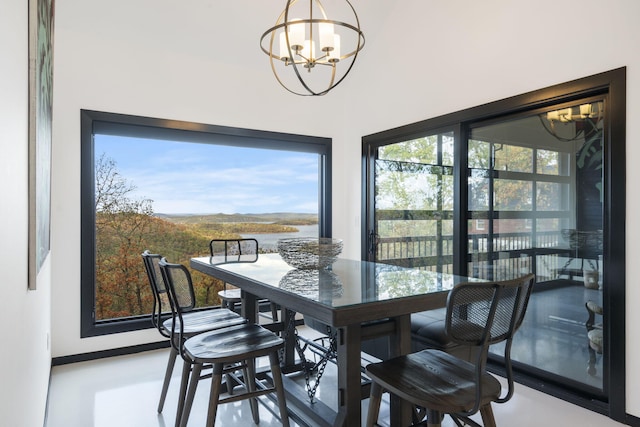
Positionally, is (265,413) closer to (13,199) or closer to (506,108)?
(13,199)

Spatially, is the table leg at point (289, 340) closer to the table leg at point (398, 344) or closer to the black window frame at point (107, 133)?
the table leg at point (398, 344)

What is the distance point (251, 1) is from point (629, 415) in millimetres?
4118

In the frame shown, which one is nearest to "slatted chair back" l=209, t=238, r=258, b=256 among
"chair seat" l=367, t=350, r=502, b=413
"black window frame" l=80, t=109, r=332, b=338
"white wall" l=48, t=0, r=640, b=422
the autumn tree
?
the autumn tree

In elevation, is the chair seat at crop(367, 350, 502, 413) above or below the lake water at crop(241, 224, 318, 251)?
below

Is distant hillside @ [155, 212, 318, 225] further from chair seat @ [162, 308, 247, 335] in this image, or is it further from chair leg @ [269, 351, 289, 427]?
chair leg @ [269, 351, 289, 427]

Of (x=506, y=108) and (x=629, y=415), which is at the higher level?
(x=506, y=108)

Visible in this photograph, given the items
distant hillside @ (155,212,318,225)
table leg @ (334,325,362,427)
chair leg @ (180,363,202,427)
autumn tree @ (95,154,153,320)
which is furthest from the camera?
distant hillside @ (155,212,318,225)

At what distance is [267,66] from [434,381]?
11.9 feet

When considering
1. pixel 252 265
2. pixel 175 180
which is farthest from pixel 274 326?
pixel 175 180

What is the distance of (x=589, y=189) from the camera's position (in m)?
2.69

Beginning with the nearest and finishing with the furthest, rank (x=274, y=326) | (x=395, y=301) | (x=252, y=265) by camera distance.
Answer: (x=395, y=301)
(x=252, y=265)
(x=274, y=326)

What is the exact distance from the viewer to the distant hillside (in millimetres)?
4168

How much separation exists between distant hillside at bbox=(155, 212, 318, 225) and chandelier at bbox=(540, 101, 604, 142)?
2.71 m

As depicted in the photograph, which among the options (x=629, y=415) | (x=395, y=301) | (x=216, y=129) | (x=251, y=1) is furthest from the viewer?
(x=216, y=129)
